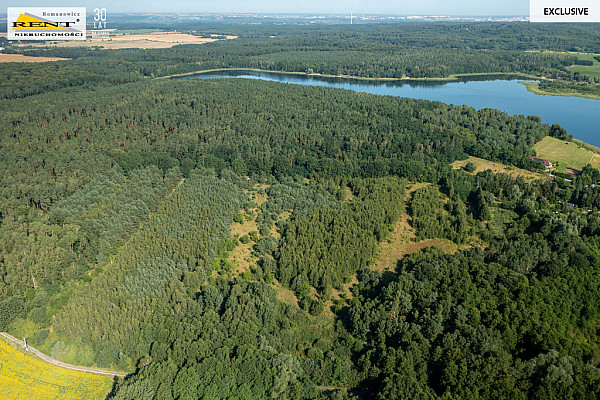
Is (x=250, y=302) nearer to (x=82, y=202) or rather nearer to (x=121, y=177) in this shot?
(x=82, y=202)

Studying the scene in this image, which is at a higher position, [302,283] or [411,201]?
[411,201]

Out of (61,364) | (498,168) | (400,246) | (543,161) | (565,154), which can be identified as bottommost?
(61,364)

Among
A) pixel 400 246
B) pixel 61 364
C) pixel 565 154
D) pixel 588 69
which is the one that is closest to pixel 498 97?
pixel 565 154

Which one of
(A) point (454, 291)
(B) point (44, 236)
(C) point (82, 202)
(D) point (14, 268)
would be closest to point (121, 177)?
(C) point (82, 202)

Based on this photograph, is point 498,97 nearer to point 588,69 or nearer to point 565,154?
point 565,154

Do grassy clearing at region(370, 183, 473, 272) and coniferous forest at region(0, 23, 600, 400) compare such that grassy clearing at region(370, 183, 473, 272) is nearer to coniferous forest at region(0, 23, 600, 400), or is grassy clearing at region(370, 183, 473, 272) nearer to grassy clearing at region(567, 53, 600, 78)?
coniferous forest at region(0, 23, 600, 400)

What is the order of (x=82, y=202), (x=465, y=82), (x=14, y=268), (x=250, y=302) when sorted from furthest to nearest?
(x=465, y=82) < (x=82, y=202) < (x=14, y=268) < (x=250, y=302)

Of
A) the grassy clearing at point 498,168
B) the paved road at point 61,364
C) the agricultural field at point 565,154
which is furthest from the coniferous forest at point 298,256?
the agricultural field at point 565,154
